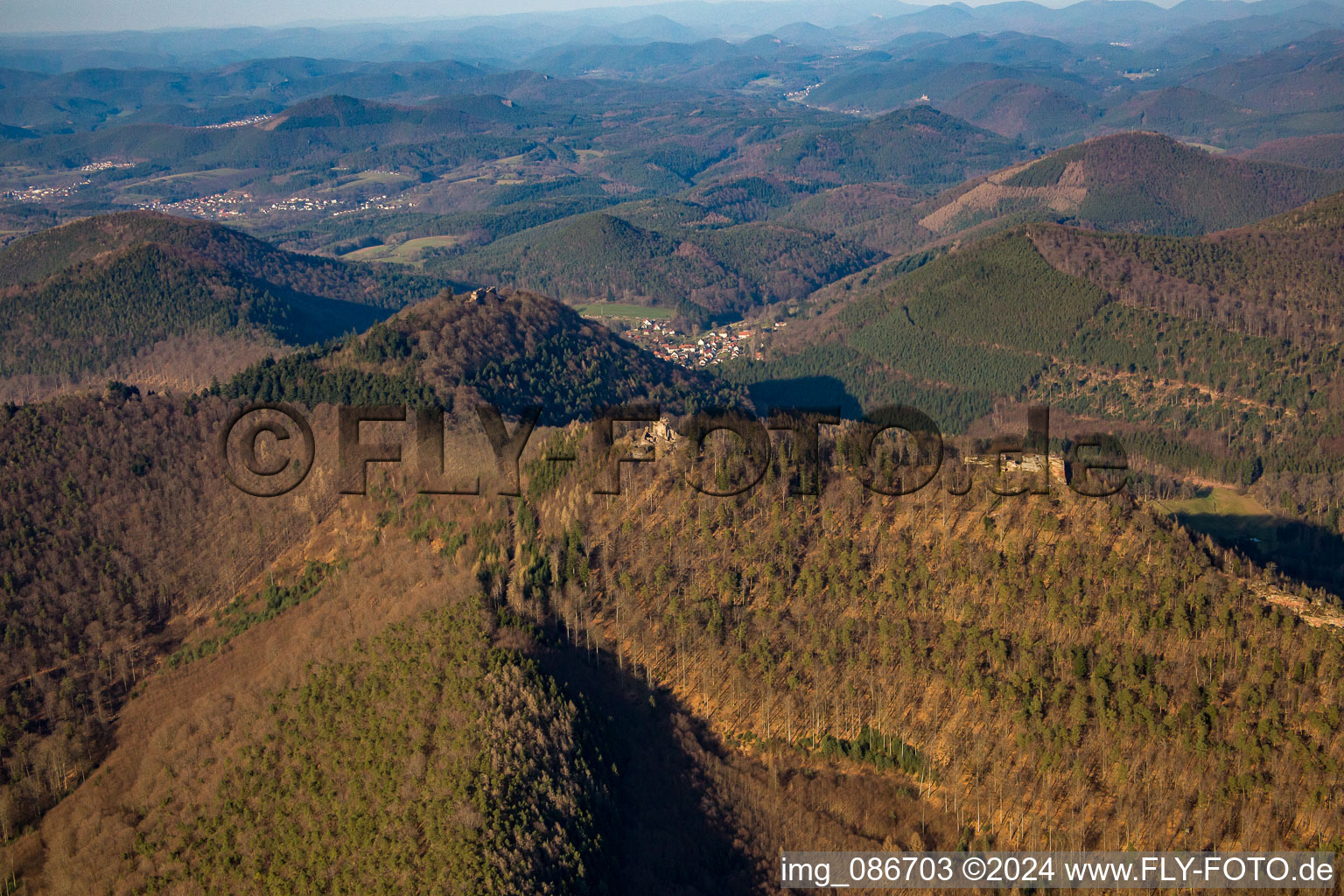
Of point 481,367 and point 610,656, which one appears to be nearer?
point 610,656

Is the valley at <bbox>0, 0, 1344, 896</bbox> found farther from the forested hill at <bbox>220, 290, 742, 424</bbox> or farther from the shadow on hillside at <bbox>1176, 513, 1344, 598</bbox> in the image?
the forested hill at <bbox>220, 290, 742, 424</bbox>

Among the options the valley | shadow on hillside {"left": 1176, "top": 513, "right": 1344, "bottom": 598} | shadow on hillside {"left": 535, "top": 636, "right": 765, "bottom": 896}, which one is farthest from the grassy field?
shadow on hillside {"left": 535, "top": 636, "right": 765, "bottom": 896}

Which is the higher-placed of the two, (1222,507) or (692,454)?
(692,454)

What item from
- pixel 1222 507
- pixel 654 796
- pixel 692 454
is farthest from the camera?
pixel 1222 507

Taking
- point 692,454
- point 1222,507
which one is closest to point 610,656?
point 692,454

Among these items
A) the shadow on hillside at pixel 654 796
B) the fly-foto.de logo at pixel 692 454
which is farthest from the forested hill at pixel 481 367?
the shadow on hillside at pixel 654 796

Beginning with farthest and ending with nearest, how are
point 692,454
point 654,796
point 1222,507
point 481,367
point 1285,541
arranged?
point 481,367 < point 1222,507 < point 1285,541 < point 692,454 < point 654,796

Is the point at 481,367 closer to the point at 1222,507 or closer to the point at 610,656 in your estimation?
the point at 610,656
